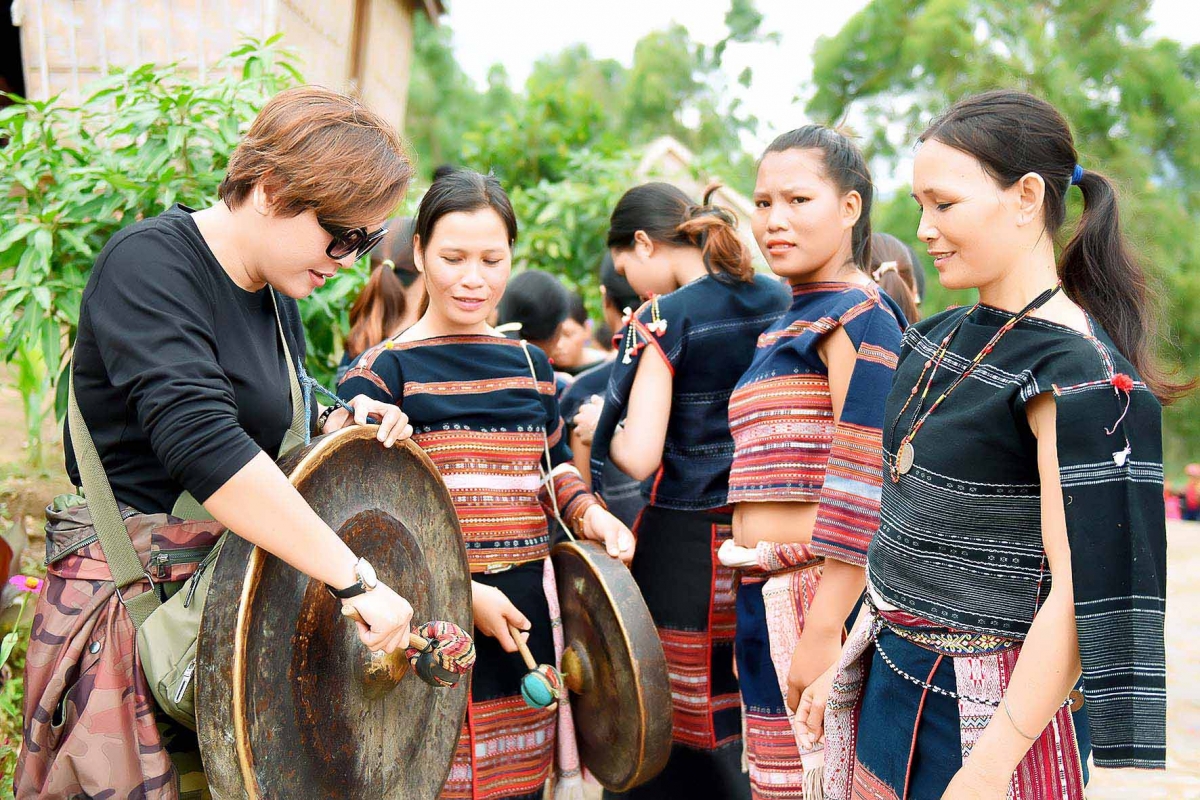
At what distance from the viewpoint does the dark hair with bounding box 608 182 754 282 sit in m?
2.95

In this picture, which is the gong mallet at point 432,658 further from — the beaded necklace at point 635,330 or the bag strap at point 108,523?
the beaded necklace at point 635,330

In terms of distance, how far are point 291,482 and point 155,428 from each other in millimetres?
226

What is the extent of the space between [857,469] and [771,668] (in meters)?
0.67

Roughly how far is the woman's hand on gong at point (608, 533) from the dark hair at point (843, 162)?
3.03 ft

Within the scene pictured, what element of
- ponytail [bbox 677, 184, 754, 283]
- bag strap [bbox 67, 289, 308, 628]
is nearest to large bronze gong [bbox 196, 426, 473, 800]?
bag strap [bbox 67, 289, 308, 628]

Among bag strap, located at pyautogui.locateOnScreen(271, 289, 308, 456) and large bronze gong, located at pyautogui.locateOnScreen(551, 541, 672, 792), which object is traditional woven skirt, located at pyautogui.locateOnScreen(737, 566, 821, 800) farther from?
bag strap, located at pyautogui.locateOnScreen(271, 289, 308, 456)

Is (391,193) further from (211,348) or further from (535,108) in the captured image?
(535,108)

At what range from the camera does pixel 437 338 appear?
2.60 metres

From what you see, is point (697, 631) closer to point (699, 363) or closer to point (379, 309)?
point (699, 363)

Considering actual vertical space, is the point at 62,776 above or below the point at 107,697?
below

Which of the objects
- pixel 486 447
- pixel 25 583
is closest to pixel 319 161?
pixel 486 447

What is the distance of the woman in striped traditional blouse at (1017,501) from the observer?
1.43 meters

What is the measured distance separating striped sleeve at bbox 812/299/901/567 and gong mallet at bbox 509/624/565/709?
0.74 meters

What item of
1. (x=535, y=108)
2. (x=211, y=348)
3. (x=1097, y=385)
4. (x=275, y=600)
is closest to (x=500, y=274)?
(x=211, y=348)
